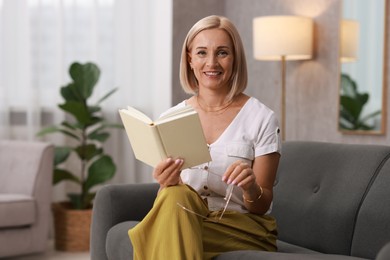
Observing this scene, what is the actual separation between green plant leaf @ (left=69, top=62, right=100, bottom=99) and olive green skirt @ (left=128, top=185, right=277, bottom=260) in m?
2.74

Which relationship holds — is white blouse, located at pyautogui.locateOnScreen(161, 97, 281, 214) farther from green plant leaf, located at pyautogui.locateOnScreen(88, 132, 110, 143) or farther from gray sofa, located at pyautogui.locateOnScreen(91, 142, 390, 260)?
green plant leaf, located at pyautogui.locateOnScreen(88, 132, 110, 143)

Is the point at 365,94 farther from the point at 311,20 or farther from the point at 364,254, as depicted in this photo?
the point at 364,254

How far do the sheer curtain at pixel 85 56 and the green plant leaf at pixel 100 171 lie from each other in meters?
0.54

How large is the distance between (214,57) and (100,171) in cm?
267

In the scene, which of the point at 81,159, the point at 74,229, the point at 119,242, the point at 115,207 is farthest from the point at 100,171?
the point at 119,242

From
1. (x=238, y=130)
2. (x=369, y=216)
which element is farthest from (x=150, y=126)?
(x=369, y=216)

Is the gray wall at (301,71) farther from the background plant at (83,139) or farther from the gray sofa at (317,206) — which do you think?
the gray sofa at (317,206)

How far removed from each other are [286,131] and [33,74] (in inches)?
74.8

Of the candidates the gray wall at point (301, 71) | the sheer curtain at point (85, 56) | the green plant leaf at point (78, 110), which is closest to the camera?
the gray wall at point (301, 71)

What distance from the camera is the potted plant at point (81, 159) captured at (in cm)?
484

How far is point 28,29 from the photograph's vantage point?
17.2ft

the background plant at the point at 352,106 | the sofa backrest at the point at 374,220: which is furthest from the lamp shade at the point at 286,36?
the sofa backrest at the point at 374,220

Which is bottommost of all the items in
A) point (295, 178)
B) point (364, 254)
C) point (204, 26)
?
point (364, 254)

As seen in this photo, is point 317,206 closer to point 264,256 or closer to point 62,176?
point 264,256
